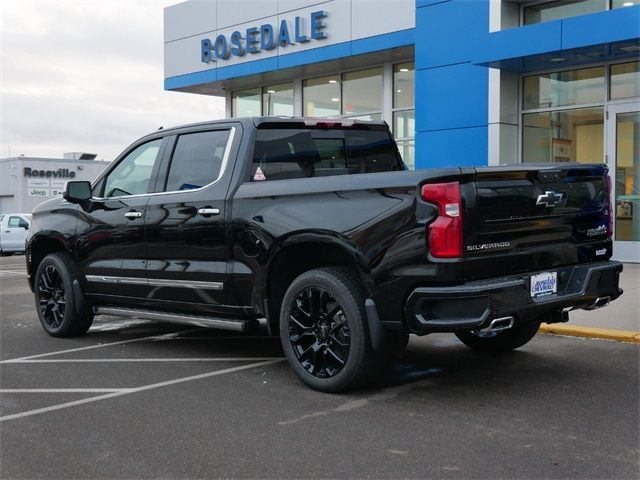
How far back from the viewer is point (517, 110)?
14445 millimetres

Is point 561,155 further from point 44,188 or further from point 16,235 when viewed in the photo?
point 44,188

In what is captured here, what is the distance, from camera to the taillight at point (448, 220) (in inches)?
183

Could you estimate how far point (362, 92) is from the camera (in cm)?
1895

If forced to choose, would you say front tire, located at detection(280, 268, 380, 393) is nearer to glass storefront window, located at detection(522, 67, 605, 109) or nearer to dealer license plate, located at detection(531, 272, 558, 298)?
dealer license plate, located at detection(531, 272, 558, 298)

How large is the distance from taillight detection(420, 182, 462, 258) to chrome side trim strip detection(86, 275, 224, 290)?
2075mm

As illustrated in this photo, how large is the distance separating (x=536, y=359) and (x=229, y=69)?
15641 millimetres

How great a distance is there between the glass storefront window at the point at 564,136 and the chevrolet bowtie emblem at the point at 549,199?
8881 mm

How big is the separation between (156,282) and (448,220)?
302cm

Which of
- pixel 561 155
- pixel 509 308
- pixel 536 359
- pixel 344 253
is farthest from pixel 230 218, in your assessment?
pixel 561 155

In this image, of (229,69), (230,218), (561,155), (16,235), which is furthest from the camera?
(16,235)

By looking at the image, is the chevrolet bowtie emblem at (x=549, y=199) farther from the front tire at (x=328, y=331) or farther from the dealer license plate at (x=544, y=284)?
the front tire at (x=328, y=331)

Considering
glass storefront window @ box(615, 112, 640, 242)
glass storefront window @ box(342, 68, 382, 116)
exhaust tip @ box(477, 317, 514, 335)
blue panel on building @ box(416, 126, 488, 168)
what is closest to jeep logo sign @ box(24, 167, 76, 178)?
glass storefront window @ box(342, 68, 382, 116)

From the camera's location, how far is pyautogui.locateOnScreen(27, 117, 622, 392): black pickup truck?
4730 mm

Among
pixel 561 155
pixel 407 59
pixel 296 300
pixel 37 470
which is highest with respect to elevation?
pixel 407 59
